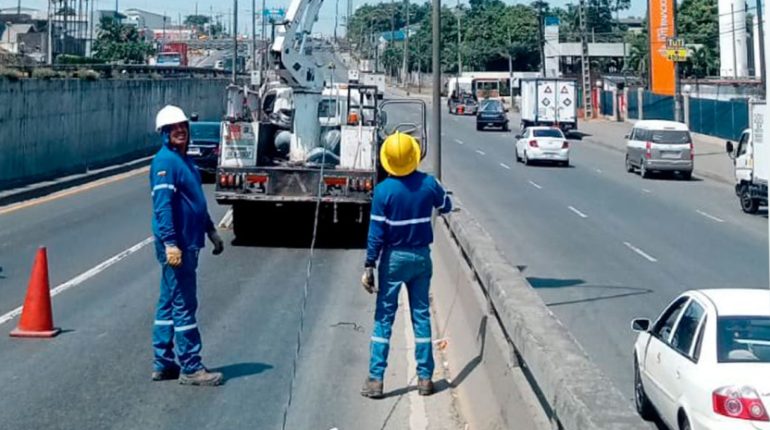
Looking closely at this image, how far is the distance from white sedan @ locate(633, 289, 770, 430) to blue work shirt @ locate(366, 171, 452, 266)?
2124 mm

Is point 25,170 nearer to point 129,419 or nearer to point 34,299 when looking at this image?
point 34,299

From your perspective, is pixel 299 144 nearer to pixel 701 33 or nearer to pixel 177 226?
pixel 177 226

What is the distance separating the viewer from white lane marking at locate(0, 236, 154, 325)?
485 inches

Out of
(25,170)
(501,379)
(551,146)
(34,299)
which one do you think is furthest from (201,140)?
(501,379)

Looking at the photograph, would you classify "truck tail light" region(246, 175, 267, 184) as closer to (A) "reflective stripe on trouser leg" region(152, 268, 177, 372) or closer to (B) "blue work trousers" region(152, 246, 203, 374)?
(A) "reflective stripe on trouser leg" region(152, 268, 177, 372)

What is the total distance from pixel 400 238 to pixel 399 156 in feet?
1.92

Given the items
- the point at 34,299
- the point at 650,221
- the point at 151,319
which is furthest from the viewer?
the point at 650,221

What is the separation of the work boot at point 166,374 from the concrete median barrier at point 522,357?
7.61 feet

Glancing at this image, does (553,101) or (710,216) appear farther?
(553,101)

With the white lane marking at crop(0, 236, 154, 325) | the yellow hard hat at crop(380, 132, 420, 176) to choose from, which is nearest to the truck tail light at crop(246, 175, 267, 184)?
the white lane marking at crop(0, 236, 154, 325)

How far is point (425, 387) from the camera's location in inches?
349

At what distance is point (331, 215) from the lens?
64.7 ft

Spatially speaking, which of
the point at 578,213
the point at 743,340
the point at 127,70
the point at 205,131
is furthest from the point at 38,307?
the point at 127,70

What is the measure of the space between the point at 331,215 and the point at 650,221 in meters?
10.6
